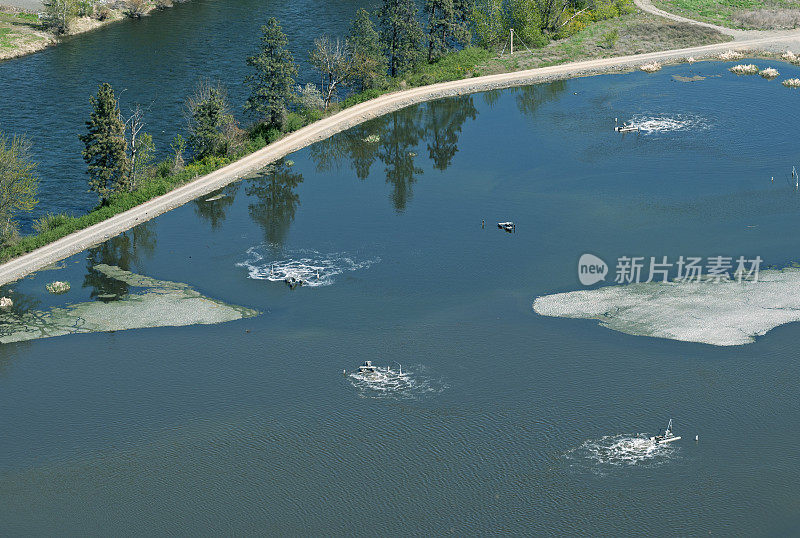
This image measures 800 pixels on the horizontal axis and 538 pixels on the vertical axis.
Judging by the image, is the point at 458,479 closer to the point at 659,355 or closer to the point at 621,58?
the point at 659,355

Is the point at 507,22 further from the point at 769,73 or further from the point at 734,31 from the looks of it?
the point at 769,73

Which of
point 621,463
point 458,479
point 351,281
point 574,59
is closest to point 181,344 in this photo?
point 351,281

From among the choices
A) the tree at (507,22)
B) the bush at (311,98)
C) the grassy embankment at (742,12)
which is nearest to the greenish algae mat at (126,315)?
the bush at (311,98)

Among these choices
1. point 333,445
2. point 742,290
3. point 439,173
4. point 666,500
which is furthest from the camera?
point 439,173

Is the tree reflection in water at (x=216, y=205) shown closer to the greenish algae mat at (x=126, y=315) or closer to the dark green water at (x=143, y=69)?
the dark green water at (x=143, y=69)

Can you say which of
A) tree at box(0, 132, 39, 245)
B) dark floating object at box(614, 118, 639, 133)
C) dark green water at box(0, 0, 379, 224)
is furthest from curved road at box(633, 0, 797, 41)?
tree at box(0, 132, 39, 245)

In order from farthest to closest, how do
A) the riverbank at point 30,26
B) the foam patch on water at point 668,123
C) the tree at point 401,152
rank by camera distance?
1. the riverbank at point 30,26
2. the foam patch on water at point 668,123
3. the tree at point 401,152

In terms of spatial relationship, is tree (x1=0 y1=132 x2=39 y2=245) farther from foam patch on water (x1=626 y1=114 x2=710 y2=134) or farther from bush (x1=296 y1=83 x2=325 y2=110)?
foam patch on water (x1=626 y1=114 x2=710 y2=134)
